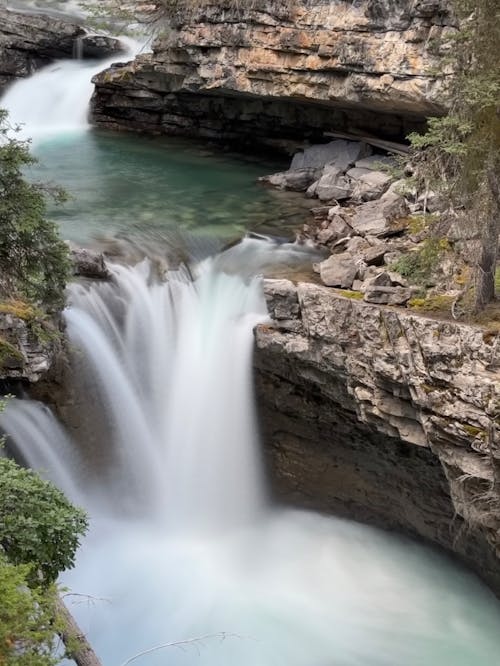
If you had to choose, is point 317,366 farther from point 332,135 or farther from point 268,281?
point 332,135

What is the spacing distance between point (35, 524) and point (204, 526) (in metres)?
5.91

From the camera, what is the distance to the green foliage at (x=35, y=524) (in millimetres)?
5988

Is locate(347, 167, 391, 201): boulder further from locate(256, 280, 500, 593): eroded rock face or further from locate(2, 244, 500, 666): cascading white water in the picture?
locate(256, 280, 500, 593): eroded rock face

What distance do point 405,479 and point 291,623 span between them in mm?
2853

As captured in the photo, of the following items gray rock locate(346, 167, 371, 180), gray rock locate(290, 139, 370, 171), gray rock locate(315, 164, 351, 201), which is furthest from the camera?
gray rock locate(290, 139, 370, 171)

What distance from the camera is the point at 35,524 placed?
19.6 ft

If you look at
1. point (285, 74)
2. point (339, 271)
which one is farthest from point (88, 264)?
point (285, 74)

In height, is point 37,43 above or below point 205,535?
above

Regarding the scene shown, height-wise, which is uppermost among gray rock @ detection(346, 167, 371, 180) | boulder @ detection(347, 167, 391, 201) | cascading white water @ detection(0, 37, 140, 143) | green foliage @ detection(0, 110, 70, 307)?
cascading white water @ detection(0, 37, 140, 143)

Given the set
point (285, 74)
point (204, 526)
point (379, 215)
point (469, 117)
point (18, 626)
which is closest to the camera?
point (18, 626)

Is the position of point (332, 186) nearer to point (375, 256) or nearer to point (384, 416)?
point (375, 256)

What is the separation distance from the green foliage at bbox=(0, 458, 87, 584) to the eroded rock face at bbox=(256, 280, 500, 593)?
4987 mm

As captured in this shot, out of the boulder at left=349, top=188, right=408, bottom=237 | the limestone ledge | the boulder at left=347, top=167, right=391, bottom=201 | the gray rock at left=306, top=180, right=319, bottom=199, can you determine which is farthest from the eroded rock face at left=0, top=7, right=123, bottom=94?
the limestone ledge

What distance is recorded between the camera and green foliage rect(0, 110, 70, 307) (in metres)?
7.97
